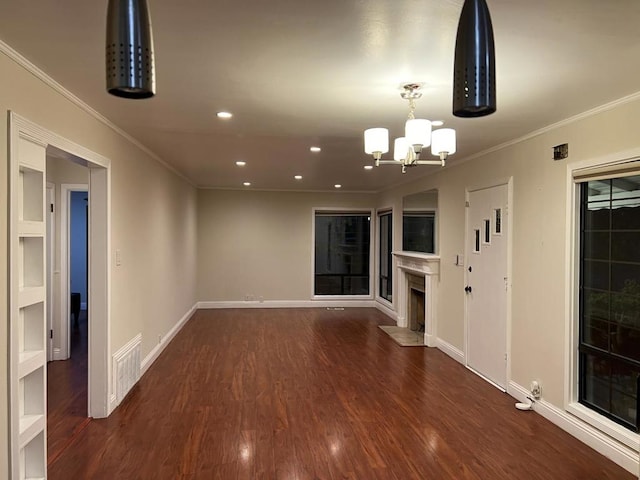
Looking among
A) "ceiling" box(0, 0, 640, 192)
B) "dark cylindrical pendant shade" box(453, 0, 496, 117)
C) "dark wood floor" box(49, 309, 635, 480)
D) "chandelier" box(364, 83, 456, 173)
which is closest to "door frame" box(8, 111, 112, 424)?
"dark wood floor" box(49, 309, 635, 480)

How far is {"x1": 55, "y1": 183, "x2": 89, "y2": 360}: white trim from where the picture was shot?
514 centimetres

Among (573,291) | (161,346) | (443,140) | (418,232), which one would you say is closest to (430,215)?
(418,232)

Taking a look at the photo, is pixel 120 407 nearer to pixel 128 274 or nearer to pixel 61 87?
pixel 128 274

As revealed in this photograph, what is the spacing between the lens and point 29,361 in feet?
7.77

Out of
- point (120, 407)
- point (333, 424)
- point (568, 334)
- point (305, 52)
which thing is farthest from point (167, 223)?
point (568, 334)

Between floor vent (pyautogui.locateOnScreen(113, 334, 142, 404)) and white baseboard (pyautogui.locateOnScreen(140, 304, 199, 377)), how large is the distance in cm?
32

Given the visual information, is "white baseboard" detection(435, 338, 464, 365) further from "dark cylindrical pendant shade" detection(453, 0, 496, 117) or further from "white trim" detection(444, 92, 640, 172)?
"dark cylindrical pendant shade" detection(453, 0, 496, 117)

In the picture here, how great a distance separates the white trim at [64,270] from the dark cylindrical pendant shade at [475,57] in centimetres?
531

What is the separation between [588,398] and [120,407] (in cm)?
386

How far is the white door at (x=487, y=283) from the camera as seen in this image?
4.36 m

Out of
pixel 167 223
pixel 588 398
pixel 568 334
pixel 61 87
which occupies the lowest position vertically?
pixel 588 398

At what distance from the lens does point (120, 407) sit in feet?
12.4

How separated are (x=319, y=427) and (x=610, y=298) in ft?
7.86

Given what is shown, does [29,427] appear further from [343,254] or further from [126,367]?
[343,254]
